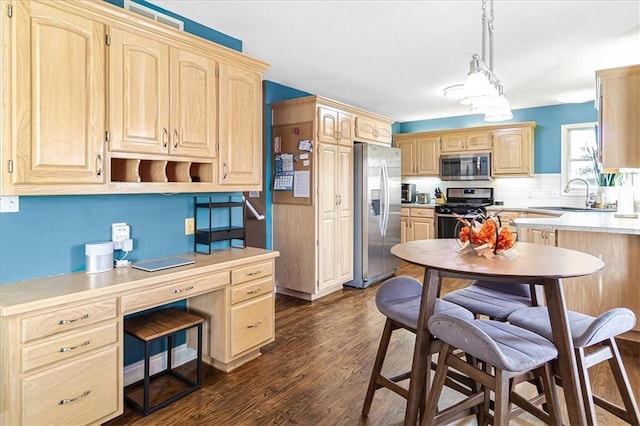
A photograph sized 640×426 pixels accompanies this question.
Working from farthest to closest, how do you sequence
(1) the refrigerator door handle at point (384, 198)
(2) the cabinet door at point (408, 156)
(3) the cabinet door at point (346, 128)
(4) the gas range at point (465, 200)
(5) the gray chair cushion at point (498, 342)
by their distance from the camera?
(2) the cabinet door at point (408, 156)
(4) the gas range at point (465, 200)
(1) the refrigerator door handle at point (384, 198)
(3) the cabinet door at point (346, 128)
(5) the gray chair cushion at point (498, 342)

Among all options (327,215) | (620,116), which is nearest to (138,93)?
(327,215)

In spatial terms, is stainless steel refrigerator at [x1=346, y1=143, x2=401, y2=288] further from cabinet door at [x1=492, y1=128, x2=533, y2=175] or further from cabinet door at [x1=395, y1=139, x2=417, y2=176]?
cabinet door at [x1=492, y1=128, x2=533, y2=175]

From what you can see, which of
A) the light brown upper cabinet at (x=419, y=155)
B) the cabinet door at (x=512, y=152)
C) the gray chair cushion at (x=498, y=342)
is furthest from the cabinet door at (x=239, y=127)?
the cabinet door at (x=512, y=152)

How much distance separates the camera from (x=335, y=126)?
4355mm

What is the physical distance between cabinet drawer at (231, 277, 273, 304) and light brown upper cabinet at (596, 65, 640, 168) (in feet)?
10.3

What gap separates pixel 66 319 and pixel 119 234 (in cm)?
73

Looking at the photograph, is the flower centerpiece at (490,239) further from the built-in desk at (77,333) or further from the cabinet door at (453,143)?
the cabinet door at (453,143)

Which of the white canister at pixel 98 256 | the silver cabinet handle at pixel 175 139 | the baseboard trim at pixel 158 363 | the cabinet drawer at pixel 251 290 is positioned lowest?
the baseboard trim at pixel 158 363

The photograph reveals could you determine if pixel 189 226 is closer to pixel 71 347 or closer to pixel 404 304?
pixel 71 347

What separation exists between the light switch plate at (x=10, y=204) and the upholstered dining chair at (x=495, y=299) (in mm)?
2365

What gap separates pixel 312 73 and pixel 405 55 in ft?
3.60

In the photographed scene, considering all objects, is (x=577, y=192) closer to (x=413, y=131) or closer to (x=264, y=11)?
(x=413, y=131)

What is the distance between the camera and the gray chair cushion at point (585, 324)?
1.46m

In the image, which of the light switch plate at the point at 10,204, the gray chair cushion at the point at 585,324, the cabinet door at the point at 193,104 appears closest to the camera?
the gray chair cushion at the point at 585,324
